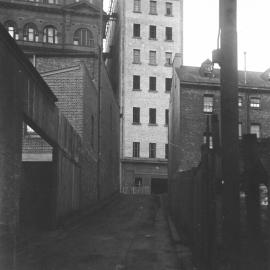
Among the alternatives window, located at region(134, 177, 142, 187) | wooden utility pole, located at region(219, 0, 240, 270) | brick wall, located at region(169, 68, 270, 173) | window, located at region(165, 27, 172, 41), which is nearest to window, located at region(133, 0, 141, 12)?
window, located at region(165, 27, 172, 41)

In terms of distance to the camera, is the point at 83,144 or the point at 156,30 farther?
the point at 156,30

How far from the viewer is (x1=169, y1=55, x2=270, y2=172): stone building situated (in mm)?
36375

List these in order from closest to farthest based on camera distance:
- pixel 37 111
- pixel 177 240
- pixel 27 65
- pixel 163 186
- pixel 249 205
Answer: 1. pixel 249 205
2. pixel 27 65
3. pixel 37 111
4. pixel 177 240
5. pixel 163 186

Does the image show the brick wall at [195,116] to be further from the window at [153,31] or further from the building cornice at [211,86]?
the window at [153,31]

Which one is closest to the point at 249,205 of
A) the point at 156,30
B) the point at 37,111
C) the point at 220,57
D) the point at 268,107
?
the point at 220,57

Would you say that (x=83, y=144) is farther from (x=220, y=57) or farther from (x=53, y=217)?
(x=220, y=57)

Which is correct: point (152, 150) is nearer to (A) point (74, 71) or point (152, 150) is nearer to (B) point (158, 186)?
(B) point (158, 186)

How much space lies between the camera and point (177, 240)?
12336 mm

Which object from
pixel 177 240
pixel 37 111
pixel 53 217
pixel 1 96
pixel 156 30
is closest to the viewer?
pixel 1 96

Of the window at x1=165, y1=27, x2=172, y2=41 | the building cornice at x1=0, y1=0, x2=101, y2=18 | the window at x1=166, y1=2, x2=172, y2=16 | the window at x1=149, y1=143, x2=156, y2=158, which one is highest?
the window at x1=166, y1=2, x2=172, y2=16

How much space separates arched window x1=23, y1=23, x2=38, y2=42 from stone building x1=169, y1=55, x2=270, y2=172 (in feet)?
52.4

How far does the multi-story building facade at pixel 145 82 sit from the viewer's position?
166 feet

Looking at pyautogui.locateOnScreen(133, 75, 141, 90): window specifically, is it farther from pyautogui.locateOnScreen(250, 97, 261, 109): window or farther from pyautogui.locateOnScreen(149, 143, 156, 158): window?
pyautogui.locateOnScreen(250, 97, 261, 109): window

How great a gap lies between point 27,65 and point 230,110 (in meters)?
5.54
